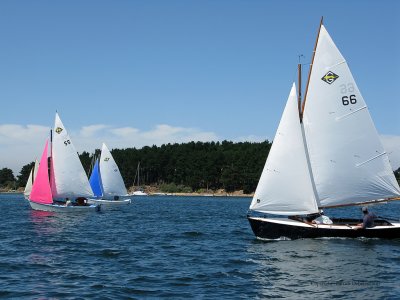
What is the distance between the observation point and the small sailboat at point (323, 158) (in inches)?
1204

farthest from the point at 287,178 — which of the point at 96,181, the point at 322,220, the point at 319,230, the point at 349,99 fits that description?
the point at 96,181

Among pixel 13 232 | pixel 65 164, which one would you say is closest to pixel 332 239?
pixel 13 232

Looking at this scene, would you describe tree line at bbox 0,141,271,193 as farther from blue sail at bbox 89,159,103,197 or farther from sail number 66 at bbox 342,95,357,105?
sail number 66 at bbox 342,95,357,105

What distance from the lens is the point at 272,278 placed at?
788 inches

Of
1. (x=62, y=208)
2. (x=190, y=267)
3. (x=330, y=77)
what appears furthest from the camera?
(x=62, y=208)

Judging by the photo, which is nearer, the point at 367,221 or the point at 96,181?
the point at 367,221

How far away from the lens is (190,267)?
22297 millimetres

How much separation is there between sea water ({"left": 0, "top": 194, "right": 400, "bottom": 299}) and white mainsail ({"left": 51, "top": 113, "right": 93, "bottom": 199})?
1973cm

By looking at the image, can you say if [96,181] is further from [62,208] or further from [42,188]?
[62,208]

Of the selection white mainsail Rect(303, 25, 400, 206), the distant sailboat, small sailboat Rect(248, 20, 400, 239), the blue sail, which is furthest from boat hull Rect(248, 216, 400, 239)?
the blue sail

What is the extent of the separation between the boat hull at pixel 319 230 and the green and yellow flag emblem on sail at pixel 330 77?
8591 millimetres

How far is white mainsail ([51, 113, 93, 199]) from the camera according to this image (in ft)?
180

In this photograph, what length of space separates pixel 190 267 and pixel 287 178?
10.6 m

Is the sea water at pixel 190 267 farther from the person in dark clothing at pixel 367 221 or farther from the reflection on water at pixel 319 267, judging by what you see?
the person in dark clothing at pixel 367 221
